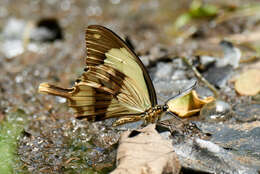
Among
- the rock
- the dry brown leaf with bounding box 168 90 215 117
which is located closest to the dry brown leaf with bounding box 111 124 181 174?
the dry brown leaf with bounding box 168 90 215 117

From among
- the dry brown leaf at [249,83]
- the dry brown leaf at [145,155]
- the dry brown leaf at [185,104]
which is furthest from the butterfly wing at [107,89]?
the dry brown leaf at [249,83]

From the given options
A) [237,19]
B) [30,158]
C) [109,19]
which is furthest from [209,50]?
[30,158]

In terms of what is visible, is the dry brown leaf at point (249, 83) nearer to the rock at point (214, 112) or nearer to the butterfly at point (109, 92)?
the rock at point (214, 112)

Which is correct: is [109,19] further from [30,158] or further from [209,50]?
[30,158]

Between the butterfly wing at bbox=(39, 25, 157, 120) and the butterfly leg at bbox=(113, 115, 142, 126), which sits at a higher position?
the butterfly wing at bbox=(39, 25, 157, 120)

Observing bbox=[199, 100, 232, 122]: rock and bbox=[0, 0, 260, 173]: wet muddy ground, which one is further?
bbox=[199, 100, 232, 122]: rock

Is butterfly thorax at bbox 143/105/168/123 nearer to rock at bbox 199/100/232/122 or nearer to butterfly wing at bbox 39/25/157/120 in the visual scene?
butterfly wing at bbox 39/25/157/120

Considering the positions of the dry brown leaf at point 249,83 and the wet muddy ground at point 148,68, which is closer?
the wet muddy ground at point 148,68
